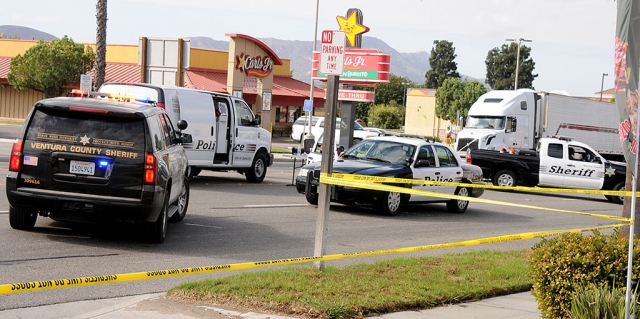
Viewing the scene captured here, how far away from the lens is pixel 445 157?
59.3ft

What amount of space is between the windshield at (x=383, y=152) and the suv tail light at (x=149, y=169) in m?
7.28

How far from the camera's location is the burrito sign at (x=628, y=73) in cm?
659

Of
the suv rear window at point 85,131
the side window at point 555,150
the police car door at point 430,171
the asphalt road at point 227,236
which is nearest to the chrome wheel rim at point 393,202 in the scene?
the asphalt road at point 227,236

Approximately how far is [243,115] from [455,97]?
76321 mm

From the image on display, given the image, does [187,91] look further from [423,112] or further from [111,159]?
[423,112]

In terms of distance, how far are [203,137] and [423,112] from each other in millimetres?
84480

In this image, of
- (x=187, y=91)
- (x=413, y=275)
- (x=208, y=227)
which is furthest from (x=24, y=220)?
(x=187, y=91)

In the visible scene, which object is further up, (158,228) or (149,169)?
(149,169)

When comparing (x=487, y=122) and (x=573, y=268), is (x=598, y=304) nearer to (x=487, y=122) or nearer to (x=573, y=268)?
(x=573, y=268)

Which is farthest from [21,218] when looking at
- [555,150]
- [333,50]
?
[555,150]

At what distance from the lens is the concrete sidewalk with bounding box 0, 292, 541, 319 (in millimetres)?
7121

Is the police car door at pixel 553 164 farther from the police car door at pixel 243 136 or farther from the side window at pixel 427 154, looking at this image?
the police car door at pixel 243 136

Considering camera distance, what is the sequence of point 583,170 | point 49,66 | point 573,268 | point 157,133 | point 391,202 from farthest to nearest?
point 49,66 → point 583,170 → point 391,202 → point 157,133 → point 573,268

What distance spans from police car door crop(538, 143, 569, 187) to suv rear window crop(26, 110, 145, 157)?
59.8 ft
